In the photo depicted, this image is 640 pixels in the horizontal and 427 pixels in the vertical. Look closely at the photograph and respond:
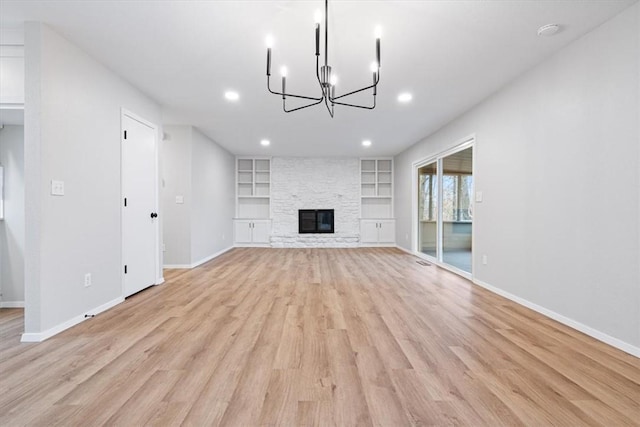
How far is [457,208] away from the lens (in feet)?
16.0

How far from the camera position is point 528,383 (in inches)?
65.7

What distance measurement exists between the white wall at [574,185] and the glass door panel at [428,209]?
1934 mm

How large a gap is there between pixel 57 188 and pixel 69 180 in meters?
0.15

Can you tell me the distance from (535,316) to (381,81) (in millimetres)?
2924

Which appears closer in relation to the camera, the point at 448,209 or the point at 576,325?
the point at 576,325

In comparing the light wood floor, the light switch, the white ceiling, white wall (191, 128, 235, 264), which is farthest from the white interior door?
white wall (191, 128, 235, 264)

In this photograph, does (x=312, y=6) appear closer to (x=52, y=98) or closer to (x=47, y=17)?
(x=47, y=17)

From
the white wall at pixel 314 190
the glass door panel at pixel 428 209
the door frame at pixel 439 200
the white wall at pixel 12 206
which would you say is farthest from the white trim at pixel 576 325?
the white wall at pixel 12 206

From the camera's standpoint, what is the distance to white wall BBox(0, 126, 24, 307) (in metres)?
→ 2.95

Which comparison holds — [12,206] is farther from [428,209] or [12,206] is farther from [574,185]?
[428,209]

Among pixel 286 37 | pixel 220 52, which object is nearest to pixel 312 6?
pixel 286 37

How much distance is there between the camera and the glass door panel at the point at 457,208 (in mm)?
4495

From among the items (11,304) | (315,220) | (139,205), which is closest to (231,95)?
(139,205)

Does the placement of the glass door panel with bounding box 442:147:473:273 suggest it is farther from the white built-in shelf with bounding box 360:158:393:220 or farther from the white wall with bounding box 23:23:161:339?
the white wall with bounding box 23:23:161:339
